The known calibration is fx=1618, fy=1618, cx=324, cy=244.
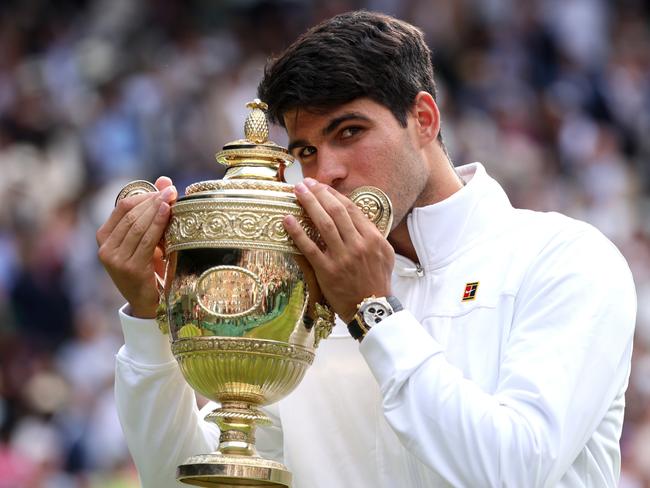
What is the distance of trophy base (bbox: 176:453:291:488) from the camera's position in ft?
11.6

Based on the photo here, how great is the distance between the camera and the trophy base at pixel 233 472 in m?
3.52

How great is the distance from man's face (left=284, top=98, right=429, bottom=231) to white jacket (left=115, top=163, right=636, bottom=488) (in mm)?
106

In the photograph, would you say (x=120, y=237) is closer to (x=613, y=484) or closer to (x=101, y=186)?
(x=613, y=484)

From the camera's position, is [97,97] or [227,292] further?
[97,97]

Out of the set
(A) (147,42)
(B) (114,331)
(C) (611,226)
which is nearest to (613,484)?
(B) (114,331)

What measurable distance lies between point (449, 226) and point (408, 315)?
495 mm

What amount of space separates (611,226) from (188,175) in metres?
2.89

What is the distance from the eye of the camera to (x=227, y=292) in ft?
11.6

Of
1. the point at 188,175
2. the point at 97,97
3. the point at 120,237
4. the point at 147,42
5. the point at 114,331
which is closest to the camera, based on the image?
the point at 120,237

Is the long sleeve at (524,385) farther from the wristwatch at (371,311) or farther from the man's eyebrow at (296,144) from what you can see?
the man's eyebrow at (296,144)

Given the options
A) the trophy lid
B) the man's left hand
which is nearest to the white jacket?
the man's left hand

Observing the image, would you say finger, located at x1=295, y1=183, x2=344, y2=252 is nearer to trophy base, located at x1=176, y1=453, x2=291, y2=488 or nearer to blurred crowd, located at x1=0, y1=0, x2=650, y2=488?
trophy base, located at x1=176, y1=453, x2=291, y2=488

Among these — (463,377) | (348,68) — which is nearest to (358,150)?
(348,68)

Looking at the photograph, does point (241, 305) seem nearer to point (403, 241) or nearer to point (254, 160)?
point (254, 160)
